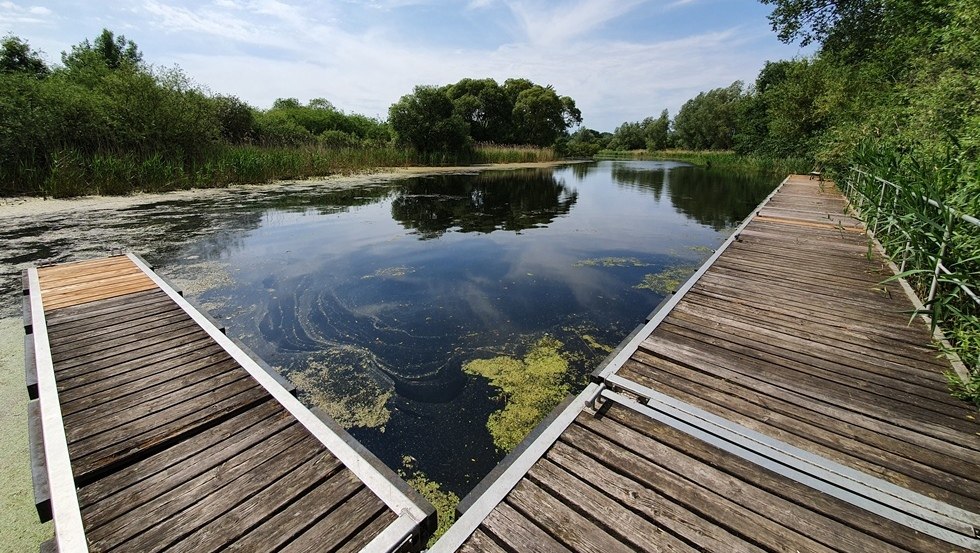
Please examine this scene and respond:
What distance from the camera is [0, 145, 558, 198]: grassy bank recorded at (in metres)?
9.71

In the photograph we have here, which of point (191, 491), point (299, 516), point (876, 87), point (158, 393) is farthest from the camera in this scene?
point (876, 87)

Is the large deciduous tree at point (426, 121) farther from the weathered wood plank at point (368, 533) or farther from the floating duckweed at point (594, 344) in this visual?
the weathered wood plank at point (368, 533)

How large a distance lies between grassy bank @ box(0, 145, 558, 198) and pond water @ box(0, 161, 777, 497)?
1836 mm

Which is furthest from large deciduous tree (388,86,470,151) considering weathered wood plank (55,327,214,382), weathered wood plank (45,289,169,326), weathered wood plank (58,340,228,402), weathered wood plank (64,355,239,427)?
weathered wood plank (64,355,239,427)

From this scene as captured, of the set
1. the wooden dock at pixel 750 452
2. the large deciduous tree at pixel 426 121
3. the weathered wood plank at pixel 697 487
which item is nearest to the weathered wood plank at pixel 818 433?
the wooden dock at pixel 750 452

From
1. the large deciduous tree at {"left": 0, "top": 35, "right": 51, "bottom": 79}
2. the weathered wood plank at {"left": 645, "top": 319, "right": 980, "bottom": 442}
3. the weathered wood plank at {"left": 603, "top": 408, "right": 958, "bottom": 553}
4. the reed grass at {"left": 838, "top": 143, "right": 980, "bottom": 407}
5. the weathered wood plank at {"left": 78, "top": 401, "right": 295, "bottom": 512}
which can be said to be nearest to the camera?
the weathered wood plank at {"left": 603, "top": 408, "right": 958, "bottom": 553}

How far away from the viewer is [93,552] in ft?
4.52

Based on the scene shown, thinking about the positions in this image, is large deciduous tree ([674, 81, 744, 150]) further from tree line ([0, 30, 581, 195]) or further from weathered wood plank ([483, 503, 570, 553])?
weathered wood plank ([483, 503, 570, 553])

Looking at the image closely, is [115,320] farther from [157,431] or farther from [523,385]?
[523,385]

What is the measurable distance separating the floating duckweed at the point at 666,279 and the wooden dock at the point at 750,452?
206 cm

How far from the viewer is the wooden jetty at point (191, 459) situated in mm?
1455

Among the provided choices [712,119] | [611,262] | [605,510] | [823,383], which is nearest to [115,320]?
[605,510]

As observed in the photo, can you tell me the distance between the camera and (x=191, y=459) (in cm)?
181

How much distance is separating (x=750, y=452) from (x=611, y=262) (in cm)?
476
